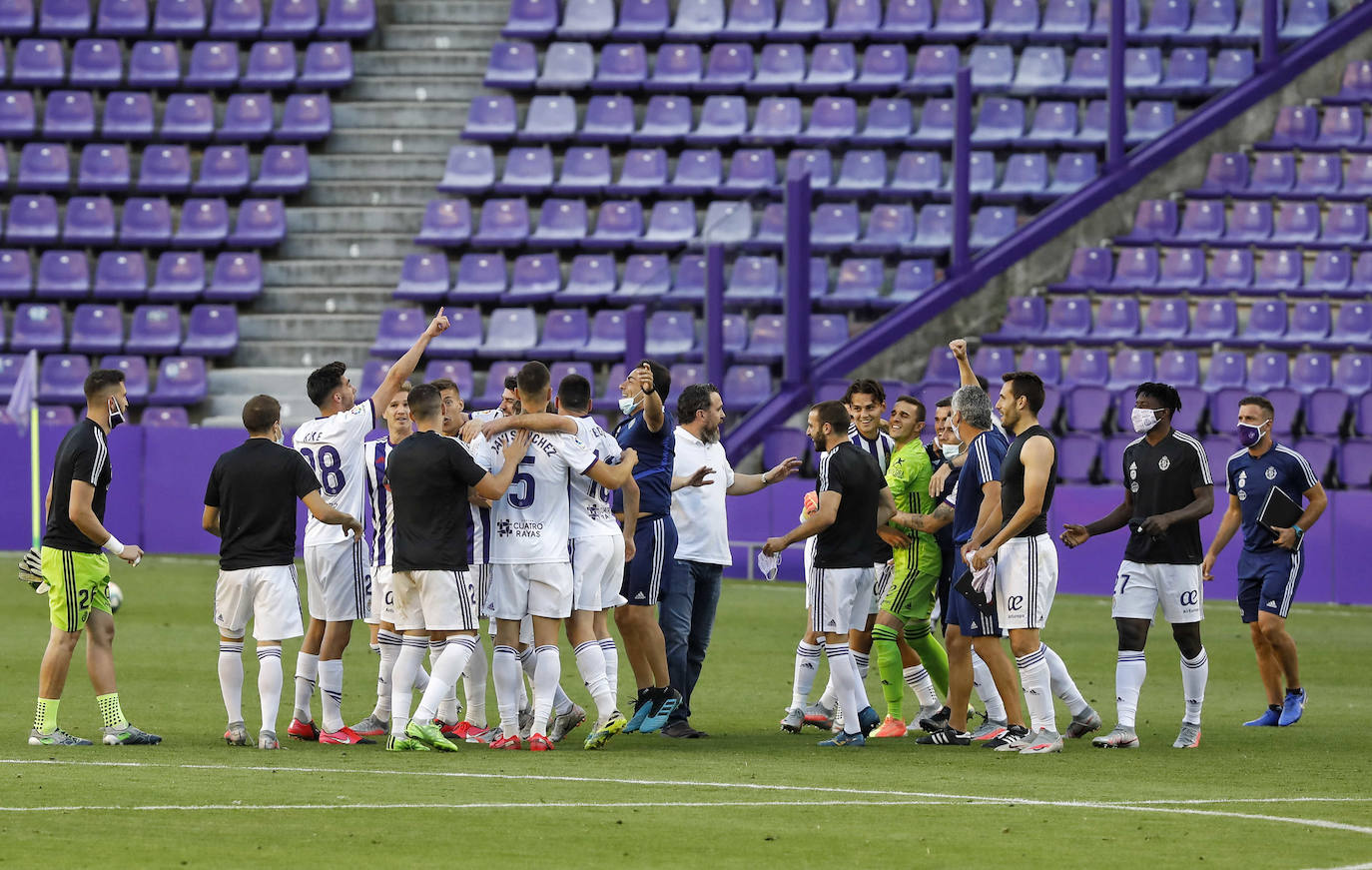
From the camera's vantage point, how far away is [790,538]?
11258 mm

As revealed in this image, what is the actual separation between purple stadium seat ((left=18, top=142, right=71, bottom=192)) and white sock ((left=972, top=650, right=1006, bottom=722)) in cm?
1998

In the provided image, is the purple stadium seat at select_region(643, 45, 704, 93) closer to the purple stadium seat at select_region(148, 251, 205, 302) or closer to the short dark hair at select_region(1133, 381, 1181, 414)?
the purple stadium seat at select_region(148, 251, 205, 302)

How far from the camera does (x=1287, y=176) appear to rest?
25906 mm

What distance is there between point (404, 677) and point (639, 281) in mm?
Answer: 15451

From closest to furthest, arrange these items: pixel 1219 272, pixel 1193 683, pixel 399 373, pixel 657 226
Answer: pixel 399 373 → pixel 1193 683 → pixel 1219 272 → pixel 657 226

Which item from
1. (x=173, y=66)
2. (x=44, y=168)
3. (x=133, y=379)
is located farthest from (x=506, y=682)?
(x=173, y=66)

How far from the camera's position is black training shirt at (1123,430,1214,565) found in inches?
449

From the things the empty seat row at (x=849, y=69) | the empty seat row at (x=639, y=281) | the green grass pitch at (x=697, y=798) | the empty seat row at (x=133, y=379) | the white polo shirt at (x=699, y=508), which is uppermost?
the empty seat row at (x=849, y=69)

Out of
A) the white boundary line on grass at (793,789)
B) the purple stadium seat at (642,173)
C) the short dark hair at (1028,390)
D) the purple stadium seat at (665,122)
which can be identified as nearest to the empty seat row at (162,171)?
the purple stadium seat at (642,173)

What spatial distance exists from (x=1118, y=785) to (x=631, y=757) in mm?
2574

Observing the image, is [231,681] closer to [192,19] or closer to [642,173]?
[642,173]

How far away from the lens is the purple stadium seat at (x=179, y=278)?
1078 inches

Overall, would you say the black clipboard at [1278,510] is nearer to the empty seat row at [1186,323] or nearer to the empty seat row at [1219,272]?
the empty seat row at [1186,323]

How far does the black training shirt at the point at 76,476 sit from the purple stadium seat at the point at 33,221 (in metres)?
17.9
